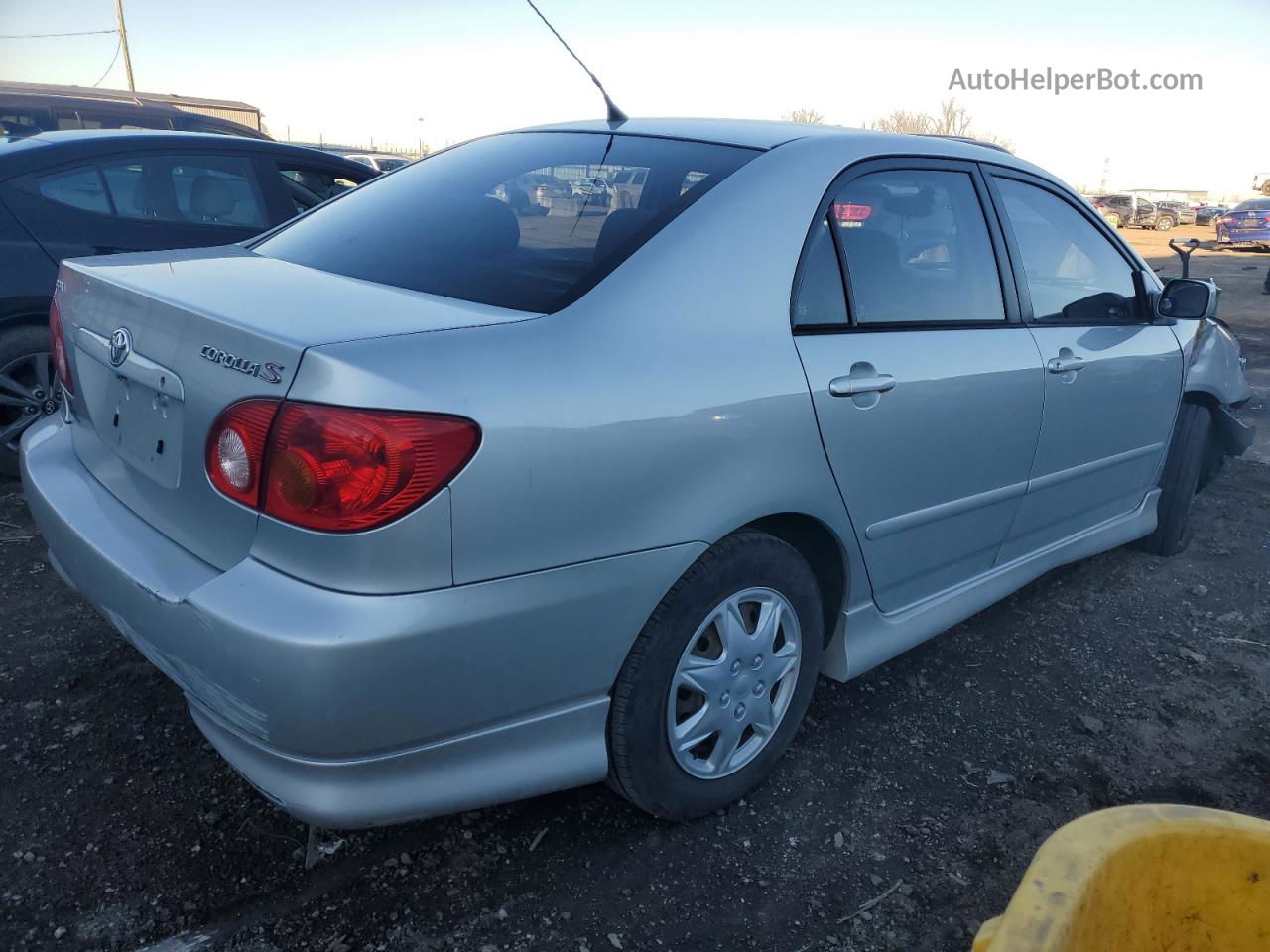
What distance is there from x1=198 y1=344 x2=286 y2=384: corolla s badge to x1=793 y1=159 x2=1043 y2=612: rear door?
1139mm

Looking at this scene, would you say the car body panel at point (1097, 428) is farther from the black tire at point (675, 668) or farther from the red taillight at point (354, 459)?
the red taillight at point (354, 459)

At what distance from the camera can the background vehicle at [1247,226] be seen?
2387 cm

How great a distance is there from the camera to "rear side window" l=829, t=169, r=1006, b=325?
2451 millimetres

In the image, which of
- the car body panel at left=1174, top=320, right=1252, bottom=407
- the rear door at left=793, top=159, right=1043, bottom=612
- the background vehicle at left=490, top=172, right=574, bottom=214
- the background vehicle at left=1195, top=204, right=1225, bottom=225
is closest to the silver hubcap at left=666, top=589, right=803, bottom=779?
the rear door at left=793, top=159, right=1043, bottom=612

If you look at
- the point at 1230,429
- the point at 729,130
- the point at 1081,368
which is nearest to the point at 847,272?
the point at 729,130

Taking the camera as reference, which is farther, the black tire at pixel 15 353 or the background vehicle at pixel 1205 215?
the background vehicle at pixel 1205 215

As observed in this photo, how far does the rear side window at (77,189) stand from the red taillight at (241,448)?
3247 mm

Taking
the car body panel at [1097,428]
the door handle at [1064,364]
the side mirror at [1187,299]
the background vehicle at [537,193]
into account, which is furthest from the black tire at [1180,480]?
the background vehicle at [537,193]

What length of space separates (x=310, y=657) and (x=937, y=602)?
1889 mm

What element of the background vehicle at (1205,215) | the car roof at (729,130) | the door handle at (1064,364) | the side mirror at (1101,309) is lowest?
the background vehicle at (1205,215)

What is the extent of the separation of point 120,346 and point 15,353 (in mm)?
2701

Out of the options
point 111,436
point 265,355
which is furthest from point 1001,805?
point 111,436

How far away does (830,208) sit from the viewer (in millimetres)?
2383

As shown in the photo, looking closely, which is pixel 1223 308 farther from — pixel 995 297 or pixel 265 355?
pixel 265 355
